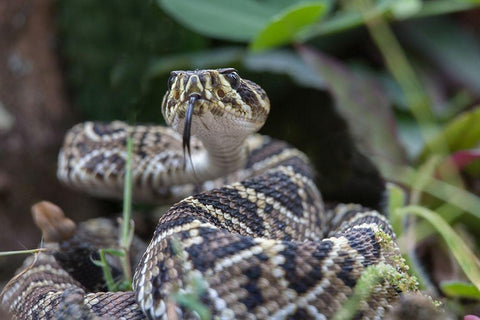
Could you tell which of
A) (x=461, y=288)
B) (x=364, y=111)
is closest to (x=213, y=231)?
(x=461, y=288)

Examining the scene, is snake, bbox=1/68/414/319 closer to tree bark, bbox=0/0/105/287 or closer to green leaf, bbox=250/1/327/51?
green leaf, bbox=250/1/327/51

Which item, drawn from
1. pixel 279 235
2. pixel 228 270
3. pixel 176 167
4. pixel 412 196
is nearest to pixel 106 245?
pixel 176 167

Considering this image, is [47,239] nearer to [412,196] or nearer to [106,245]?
[106,245]

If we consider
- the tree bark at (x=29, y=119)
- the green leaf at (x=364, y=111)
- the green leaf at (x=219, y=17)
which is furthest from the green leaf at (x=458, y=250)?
the tree bark at (x=29, y=119)

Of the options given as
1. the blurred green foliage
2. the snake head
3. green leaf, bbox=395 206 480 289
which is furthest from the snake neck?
the blurred green foliage

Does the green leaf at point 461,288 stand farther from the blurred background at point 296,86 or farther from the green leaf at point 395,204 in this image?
the blurred background at point 296,86

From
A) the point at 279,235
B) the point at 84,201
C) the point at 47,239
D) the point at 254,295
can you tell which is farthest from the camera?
the point at 84,201

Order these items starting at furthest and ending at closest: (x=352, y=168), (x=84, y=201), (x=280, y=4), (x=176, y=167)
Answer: (x=84, y=201) → (x=280, y=4) → (x=352, y=168) → (x=176, y=167)

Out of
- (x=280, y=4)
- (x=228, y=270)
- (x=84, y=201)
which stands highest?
(x=280, y=4)
